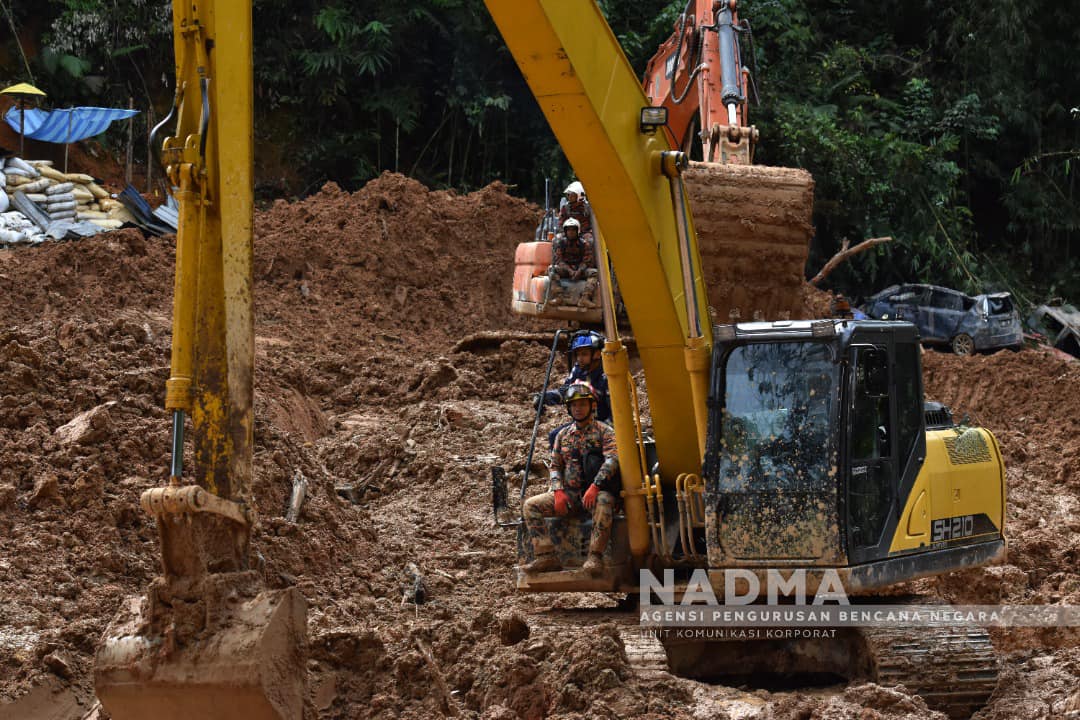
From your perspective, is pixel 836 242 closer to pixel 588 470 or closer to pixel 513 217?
pixel 513 217

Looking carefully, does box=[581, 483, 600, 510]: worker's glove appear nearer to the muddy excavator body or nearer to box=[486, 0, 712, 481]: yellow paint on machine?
box=[486, 0, 712, 481]: yellow paint on machine

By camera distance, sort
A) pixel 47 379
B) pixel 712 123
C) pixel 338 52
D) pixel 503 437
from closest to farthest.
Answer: pixel 47 379 → pixel 712 123 → pixel 503 437 → pixel 338 52

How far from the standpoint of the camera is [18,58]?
72.4 ft

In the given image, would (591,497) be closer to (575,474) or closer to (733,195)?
(575,474)

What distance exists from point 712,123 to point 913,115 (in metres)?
13.1

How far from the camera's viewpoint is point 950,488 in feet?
20.4

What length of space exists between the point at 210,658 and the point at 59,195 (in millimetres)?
14765

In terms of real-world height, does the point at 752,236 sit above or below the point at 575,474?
above

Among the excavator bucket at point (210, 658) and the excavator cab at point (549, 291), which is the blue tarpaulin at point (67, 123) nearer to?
the excavator cab at point (549, 291)

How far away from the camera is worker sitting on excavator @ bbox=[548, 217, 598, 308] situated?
12570 millimetres

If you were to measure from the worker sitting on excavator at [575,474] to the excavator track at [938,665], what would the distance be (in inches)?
56.3

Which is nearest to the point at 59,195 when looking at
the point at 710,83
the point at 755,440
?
the point at 710,83

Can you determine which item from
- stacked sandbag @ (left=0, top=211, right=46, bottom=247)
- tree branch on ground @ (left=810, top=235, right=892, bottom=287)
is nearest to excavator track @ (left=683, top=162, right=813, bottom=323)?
tree branch on ground @ (left=810, top=235, right=892, bottom=287)

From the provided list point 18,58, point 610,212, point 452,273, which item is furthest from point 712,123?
point 18,58
